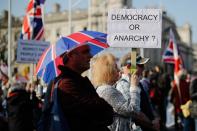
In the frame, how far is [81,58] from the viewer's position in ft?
12.4

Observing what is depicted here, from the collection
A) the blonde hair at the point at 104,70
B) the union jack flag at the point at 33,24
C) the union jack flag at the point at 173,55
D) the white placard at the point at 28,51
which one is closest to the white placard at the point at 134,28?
the blonde hair at the point at 104,70

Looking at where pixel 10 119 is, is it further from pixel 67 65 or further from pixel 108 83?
pixel 67 65

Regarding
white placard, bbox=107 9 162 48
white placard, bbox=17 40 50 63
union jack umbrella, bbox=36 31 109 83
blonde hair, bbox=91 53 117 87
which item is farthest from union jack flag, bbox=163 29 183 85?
blonde hair, bbox=91 53 117 87

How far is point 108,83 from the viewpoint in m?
4.43

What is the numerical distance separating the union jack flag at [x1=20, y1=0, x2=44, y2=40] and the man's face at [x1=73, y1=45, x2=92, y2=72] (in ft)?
31.3

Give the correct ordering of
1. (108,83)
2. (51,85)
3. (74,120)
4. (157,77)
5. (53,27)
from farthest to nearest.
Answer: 1. (53,27)
2. (157,77)
3. (108,83)
4. (51,85)
5. (74,120)

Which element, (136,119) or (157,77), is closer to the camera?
(136,119)

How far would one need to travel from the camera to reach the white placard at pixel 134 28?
5.20 m

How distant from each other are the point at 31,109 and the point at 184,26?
457ft

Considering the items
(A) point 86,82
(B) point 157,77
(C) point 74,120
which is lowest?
(B) point 157,77

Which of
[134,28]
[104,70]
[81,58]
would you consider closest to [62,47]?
[134,28]

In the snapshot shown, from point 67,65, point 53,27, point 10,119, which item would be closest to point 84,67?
point 67,65

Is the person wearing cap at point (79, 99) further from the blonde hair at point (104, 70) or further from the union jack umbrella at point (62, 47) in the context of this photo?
the union jack umbrella at point (62, 47)

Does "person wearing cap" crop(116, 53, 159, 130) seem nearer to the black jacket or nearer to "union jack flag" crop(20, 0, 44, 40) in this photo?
the black jacket
